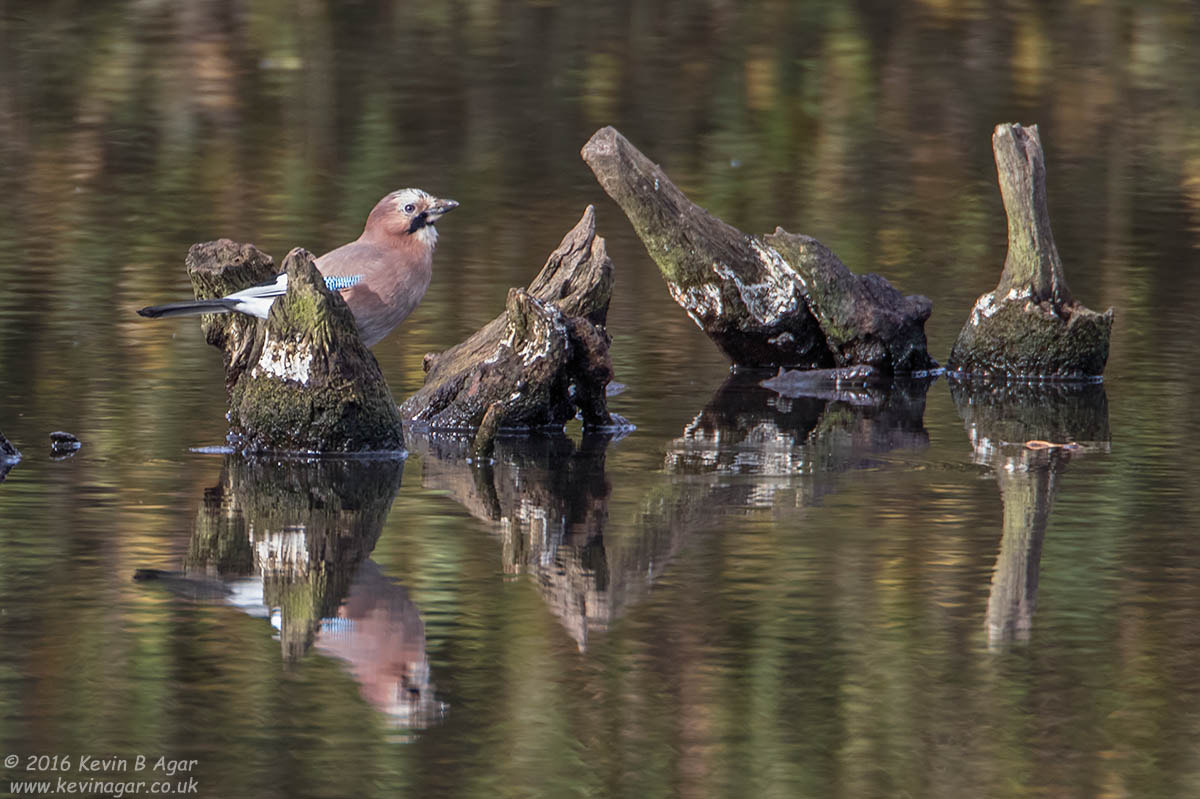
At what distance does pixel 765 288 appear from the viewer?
1302 cm

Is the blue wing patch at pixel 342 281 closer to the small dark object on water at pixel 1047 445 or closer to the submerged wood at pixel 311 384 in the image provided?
the submerged wood at pixel 311 384

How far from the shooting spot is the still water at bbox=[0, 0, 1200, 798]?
19.8 feet

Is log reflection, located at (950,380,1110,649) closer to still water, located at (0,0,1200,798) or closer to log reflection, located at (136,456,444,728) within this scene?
still water, located at (0,0,1200,798)

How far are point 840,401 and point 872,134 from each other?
1145cm

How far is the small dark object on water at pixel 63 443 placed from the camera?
995cm

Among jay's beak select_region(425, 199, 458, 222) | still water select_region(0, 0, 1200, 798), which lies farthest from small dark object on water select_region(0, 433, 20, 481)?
jay's beak select_region(425, 199, 458, 222)

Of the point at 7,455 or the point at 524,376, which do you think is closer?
the point at 7,455

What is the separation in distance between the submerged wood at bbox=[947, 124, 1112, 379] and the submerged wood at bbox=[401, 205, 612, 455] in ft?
9.81

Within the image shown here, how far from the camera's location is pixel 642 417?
11.3 metres

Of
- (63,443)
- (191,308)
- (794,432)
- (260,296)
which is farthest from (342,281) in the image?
(794,432)

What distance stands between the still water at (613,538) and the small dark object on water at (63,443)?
0.10m

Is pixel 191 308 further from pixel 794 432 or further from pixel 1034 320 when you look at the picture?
pixel 1034 320

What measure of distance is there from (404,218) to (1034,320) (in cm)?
392

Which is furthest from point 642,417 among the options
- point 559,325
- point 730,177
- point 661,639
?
point 730,177
